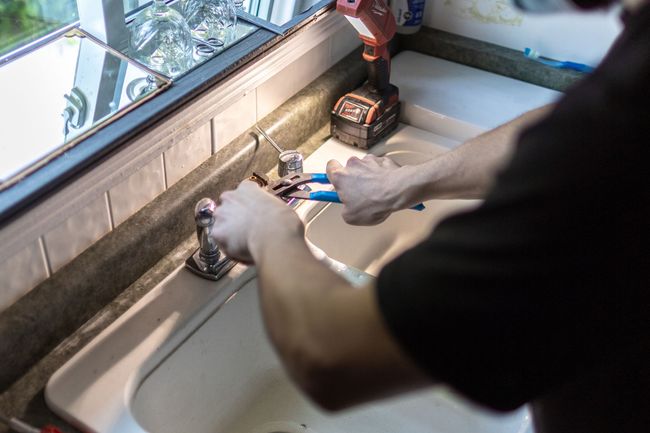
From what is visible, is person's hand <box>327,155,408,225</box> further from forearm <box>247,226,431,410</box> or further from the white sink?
forearm <box>247,226,431,410</box>

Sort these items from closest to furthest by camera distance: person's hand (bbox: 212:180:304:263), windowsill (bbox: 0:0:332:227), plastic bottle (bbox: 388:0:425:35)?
person's hand (bbox: 212:180:304:263) → windowsill (bbox: 0:0:332:227) → plastic bottle (bbox: 388:0:425:35)

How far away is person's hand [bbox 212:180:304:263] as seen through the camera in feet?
2.27

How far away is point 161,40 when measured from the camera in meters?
1.10

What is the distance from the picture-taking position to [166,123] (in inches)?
39.1

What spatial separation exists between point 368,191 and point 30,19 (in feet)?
1.70

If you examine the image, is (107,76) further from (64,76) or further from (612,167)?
(612,167)

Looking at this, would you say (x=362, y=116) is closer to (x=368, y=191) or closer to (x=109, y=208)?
(x=368, y=191)

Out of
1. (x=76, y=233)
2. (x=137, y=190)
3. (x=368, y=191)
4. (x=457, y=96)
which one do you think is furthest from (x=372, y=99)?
(x=76, y=233)

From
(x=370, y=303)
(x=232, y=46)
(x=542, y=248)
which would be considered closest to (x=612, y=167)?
(x=542, y=248)

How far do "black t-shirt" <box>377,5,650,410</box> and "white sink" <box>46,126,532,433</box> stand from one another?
1.42ft

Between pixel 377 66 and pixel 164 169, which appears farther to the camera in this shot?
pixel 377 66

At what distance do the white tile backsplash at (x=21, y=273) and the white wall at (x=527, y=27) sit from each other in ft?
2.93

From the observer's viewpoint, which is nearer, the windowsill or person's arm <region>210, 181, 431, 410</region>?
person's arm <region>210, 181, 431, 410</region>

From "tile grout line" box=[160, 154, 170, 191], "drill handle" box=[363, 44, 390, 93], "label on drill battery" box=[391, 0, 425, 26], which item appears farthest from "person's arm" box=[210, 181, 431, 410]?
"label on drill battery" box=[391, 0, 425, 26]
